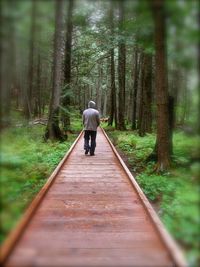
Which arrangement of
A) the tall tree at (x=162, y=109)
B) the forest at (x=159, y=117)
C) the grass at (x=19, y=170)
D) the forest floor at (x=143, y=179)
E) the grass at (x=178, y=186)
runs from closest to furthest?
the grass at (x=178, y=186), the forest floor at (x=143, y=179), the grass at (x=19, y=170), the forest at (x=159, y=117), the tall tree at (x=162, y=109)

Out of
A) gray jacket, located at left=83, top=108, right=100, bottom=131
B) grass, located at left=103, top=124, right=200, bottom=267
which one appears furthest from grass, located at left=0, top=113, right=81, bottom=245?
grass, located at left=103, top=124, right=200, bottom=267

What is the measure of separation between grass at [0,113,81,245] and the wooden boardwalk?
0.31 meters

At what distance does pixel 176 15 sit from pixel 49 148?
11.5 m

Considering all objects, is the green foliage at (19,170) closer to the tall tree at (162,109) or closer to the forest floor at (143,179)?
the forest floor at (143,179)

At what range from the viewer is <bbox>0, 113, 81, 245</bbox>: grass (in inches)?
196

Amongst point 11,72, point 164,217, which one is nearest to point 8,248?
point 11,72

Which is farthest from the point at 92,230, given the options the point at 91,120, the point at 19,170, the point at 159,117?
the point at 91,120

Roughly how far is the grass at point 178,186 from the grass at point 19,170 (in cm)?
226

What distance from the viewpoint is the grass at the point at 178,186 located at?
468 cm

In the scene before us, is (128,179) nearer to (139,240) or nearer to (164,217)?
(164,217)

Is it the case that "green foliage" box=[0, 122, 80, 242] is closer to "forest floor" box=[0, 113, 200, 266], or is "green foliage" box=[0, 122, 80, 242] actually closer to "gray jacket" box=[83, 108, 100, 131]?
"forest floor" box=[0, 113, 200, 266]

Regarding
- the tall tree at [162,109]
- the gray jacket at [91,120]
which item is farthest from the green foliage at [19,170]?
the tall tree at [162,109]

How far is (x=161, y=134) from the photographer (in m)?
10.6

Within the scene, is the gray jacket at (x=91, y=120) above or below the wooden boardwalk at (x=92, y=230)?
above
